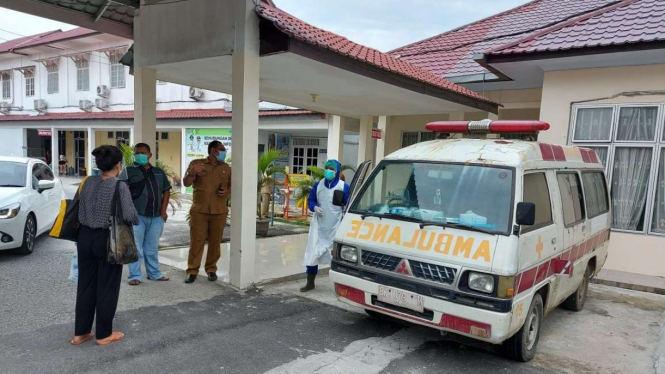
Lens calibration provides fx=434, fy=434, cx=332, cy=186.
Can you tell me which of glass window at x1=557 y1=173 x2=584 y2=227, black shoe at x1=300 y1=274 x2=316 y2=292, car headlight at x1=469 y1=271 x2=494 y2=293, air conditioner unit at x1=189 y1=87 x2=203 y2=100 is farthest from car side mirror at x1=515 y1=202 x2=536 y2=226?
air conditioner unit at x1=189 y1=87 x2=203 y2=100

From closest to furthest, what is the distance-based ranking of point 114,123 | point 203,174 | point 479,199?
point 479,199 < point 203,174 < point 114,123

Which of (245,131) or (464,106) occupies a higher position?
(464,106)

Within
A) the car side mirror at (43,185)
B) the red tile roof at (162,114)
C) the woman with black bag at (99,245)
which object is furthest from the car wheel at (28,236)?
the red tile roof at (162,114)

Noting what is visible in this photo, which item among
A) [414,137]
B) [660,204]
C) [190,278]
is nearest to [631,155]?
[660,204]

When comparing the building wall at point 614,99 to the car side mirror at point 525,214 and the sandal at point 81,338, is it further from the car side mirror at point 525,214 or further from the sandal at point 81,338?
the sandal at point 81,338

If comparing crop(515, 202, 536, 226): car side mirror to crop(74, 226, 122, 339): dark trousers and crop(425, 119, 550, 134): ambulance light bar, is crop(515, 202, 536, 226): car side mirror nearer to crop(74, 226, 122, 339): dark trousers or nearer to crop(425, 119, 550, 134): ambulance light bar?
crop(425, 119, 550, 134): ambulance light bar

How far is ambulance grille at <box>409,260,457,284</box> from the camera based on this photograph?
363 centimetres

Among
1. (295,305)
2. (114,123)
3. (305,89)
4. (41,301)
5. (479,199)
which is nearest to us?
(479,199)

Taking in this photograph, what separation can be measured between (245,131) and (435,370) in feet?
11.4

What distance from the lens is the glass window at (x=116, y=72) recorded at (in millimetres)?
21531

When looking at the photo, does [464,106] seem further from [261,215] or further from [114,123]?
[114,123]

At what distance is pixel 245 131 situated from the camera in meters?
5.46

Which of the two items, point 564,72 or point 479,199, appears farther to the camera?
point 564,72

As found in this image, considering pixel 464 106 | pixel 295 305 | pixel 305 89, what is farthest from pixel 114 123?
pixel 295 305
